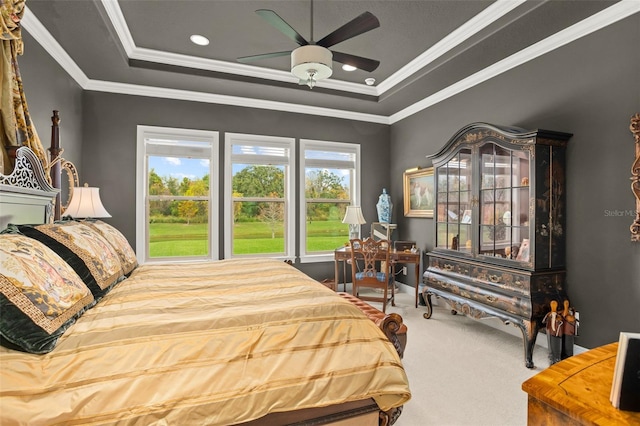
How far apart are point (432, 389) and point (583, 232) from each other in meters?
1.92

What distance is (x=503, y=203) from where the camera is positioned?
313cm

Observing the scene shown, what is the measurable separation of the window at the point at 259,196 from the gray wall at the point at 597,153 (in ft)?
10.4

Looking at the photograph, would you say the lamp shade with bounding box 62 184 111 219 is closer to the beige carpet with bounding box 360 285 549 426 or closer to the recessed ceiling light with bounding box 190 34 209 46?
the recessed ceiling light with bounding box 190 34 209 46

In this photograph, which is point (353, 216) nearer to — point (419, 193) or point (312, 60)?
point (419, 193)

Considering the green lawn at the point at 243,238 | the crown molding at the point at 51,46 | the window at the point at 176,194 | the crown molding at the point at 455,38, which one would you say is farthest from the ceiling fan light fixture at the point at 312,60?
the green lawn at the point at 243,238

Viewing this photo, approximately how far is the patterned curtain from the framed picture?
14.0ft

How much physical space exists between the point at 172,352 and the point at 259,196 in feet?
12.2

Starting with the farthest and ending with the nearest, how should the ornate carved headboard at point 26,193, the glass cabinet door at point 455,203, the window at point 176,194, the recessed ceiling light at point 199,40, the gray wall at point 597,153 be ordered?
the window at point 176,194, the glass cabinet door at point 455,203, the recessed ceiling light at point 199,40, the gray wall at point 597,153, the ornate carved headboard at point 26,193

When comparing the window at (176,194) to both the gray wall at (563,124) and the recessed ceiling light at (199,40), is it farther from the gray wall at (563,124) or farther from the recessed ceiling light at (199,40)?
the recessed ceiling light at (199,40)

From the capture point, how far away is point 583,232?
9.27ft

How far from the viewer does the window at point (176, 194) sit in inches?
169


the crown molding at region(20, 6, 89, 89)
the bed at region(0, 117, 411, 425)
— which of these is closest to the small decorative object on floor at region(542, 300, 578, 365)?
the bed at region(0, 117, 411, 425)

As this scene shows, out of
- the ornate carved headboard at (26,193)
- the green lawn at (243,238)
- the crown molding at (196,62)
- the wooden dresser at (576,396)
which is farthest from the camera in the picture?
the green lawn at (243,238)

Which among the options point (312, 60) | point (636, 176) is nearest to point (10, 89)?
point (312, 60)
